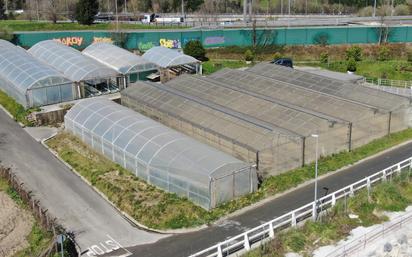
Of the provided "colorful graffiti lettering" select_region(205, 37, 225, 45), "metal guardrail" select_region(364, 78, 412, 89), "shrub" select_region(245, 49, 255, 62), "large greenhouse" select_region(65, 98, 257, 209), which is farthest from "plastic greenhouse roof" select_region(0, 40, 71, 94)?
"metal guardrail" select_region(364, 78, 412, 89)

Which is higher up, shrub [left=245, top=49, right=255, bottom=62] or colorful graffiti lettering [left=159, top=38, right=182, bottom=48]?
colorful graffiti lettering [left=159, top=38, right=182, bottom=48]

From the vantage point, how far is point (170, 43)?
67.1 m

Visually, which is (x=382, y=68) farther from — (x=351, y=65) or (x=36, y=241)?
(x=36, y=241)

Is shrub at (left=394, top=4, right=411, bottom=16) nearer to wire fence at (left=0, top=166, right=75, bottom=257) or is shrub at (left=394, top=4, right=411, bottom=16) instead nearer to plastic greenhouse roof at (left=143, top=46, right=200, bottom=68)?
plastic greenhouse roof at (left=143, top=46, right=200, bottom=68)

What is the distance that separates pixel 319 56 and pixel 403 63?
10201 millimetres

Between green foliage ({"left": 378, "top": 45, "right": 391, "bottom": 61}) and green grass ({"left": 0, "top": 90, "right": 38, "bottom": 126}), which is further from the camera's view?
green foliage ({"left": 378, "top": 45, "right": 391, "bottom": 61})

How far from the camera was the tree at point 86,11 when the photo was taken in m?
76.3

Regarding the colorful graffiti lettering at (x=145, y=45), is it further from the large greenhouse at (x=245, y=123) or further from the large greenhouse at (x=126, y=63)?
the large greenhouse at (x=245, y=123)

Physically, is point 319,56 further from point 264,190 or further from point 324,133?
point 264,190

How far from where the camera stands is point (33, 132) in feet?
129

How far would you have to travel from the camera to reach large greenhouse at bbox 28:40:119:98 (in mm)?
45562

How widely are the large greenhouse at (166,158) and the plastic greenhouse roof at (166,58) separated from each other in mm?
16322

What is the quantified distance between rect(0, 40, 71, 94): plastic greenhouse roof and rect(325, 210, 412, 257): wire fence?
2966cm

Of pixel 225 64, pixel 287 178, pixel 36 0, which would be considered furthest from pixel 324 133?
pixel 36 0
